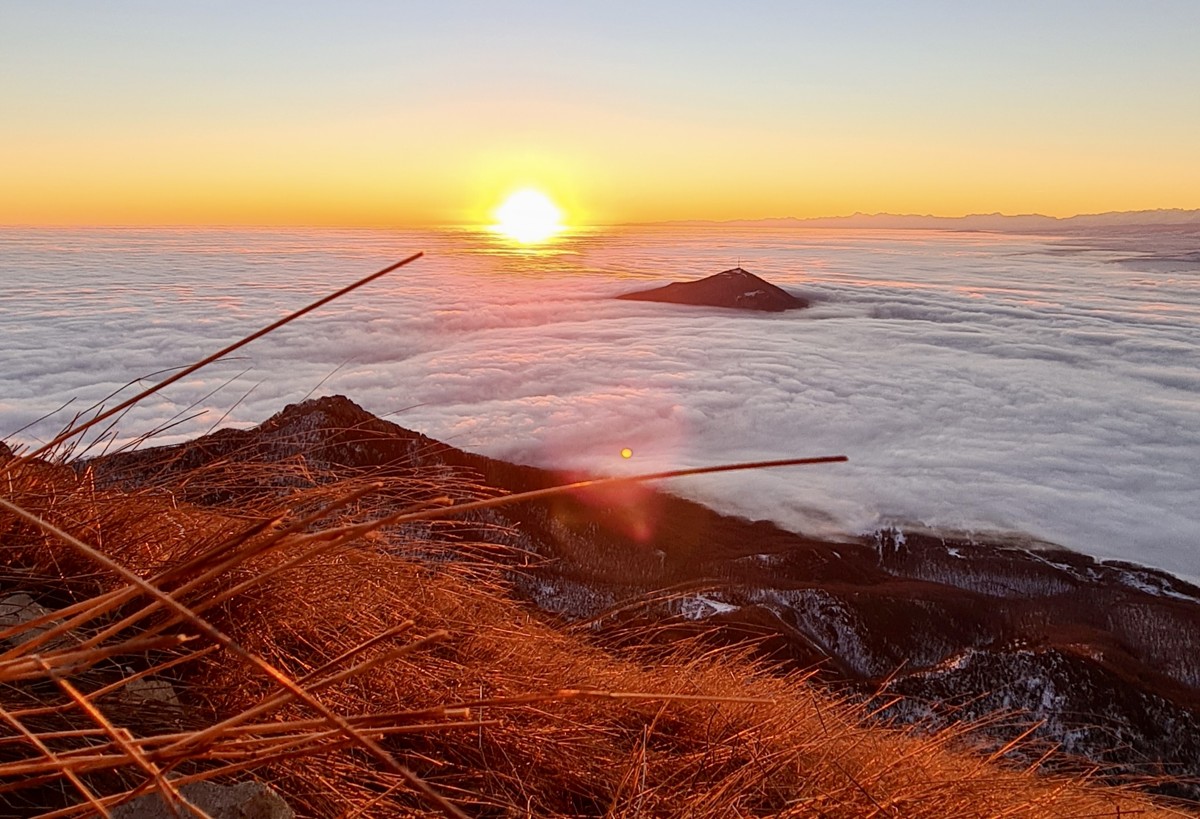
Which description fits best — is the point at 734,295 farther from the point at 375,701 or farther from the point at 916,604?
the point at 375,701

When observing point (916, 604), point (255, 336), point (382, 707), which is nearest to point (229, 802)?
point (382, 707)

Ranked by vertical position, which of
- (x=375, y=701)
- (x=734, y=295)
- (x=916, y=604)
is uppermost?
(x=375, y=701)

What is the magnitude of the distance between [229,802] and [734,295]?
5410cm

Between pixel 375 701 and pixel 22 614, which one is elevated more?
pixel 22 614

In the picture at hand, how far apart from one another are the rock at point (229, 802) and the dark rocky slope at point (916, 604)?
8.67 meters

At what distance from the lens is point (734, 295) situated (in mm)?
53719

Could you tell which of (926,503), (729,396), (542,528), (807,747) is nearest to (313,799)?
(807,747)

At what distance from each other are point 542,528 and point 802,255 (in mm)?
87532

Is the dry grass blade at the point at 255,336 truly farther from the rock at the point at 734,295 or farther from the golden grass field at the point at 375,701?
the rock at the point at 734,295

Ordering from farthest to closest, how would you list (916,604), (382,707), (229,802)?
1. (916,604)
2. (382,707)
3. (229,802)

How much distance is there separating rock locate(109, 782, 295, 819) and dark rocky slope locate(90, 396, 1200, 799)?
8.67 m

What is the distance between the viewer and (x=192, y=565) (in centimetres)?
56

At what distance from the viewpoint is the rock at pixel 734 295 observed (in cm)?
5259

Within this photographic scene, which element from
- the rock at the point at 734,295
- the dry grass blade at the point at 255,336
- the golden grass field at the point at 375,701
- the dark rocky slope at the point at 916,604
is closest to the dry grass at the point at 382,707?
the golden grass field at the point at 375,701
